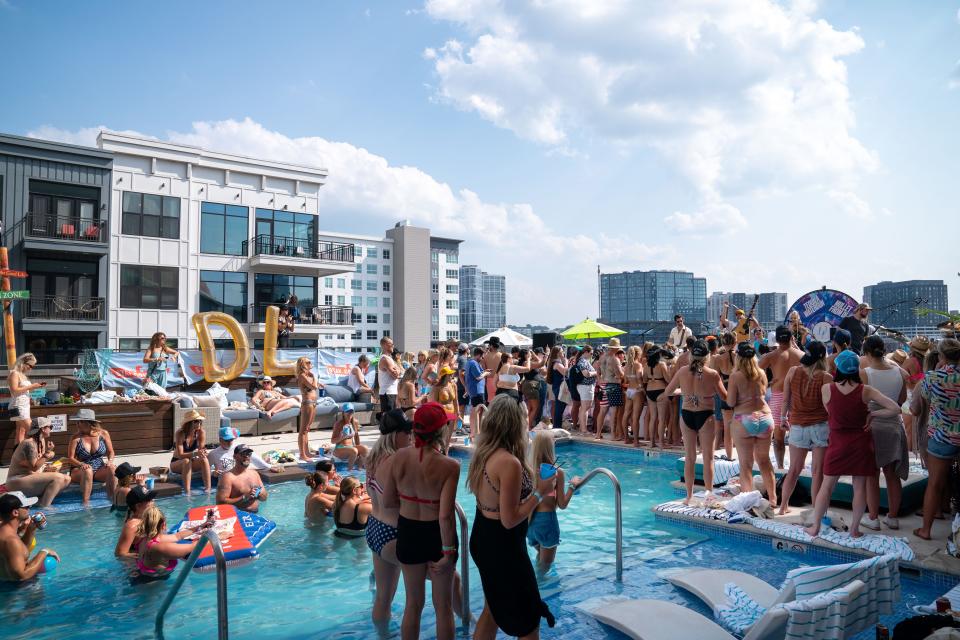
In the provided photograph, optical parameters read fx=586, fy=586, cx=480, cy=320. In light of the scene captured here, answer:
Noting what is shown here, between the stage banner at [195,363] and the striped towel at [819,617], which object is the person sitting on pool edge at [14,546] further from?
the stage banner at [195,363]

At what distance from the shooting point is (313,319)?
102 feet

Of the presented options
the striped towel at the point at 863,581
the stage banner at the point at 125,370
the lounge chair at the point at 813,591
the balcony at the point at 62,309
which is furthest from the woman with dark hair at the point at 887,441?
the balcony at the point at 62,309

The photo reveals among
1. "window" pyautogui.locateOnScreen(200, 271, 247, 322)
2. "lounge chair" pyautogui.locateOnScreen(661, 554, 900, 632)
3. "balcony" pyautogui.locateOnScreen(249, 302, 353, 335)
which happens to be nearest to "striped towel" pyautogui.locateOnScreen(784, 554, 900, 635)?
"lounge chair" pyautogui.locateOnScreen(661, 554, 900, 632)

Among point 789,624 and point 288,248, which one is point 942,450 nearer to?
point 789,624

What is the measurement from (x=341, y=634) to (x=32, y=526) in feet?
11.5

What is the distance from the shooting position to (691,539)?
21.7 feet

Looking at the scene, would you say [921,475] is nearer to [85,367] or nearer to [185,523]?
[185,523]

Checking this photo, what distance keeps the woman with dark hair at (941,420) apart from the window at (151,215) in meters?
28.3

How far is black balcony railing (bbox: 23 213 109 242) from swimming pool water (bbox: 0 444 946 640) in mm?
19738

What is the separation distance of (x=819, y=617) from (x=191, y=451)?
8.58 m

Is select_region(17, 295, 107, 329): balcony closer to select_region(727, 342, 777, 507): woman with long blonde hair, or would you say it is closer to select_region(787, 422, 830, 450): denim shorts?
select_region(727, 342, 777, 507): woman with long blonde hair

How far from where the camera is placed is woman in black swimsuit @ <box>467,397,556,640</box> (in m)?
3.26

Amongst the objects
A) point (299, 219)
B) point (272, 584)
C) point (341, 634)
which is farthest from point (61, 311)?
point (341, 634)

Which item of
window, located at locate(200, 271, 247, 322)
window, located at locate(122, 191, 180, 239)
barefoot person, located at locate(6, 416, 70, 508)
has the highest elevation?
window, located at locate(122, 191, 180, 239)
